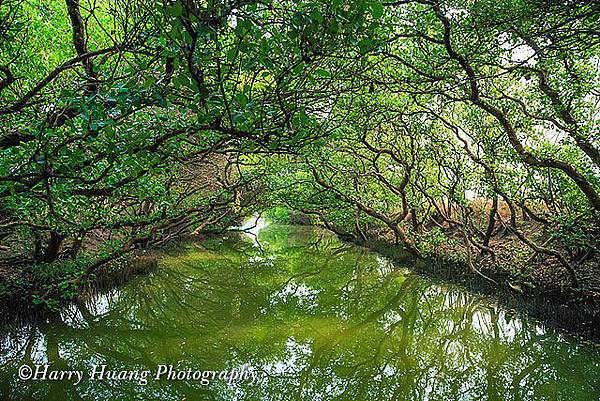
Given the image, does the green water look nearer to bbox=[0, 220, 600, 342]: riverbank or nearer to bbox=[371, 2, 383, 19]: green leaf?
bbox=[0, 220, 600, 342]: riverbank

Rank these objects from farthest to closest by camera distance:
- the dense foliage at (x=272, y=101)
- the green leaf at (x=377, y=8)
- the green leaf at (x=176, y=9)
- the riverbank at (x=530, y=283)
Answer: the riverbank at (x=530, y=283), the dense foliage at (x=272, y=101), the green leaf at (x=377, y=8), the green leaf at (x=176, y=9)

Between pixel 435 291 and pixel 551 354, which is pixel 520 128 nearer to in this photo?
pixel 551 354

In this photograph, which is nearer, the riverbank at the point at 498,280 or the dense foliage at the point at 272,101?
the dense foliage at the point at 272,101

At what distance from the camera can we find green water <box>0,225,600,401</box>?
505cm

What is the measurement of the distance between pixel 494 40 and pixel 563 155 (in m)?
3.03

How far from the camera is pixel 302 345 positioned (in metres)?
6.45

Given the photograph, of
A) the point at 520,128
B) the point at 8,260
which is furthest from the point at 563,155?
the point at 8,260

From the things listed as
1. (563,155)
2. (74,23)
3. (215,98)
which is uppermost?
(563,155)

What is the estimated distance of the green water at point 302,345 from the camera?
5047mm

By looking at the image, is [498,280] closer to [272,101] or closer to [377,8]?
[272,101]

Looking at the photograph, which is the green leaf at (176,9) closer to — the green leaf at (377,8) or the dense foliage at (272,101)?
the dense foliage at (272,101)

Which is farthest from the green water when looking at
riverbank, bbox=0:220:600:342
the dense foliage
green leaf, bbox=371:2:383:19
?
green leaf, bbox=371:2:383:19

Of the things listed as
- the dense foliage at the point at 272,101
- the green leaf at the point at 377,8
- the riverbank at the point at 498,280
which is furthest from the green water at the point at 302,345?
the green leaf at the point at 377,8

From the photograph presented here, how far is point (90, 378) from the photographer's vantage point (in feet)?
17.0
